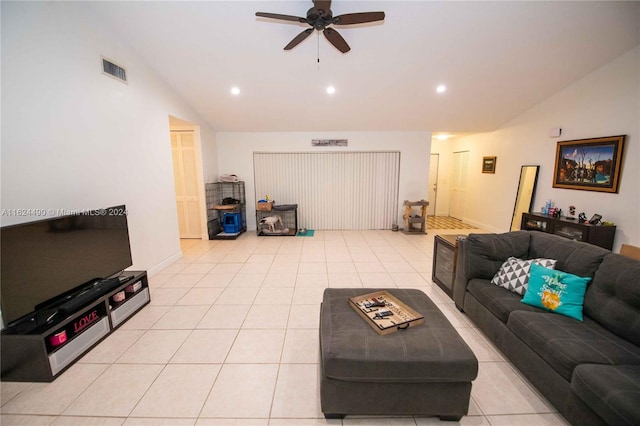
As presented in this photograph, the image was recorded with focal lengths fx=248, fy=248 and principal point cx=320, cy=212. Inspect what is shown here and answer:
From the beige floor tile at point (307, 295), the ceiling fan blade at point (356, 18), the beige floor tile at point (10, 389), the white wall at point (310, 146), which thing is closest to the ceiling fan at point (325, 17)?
the ceiling fan blade at point (356, 18)

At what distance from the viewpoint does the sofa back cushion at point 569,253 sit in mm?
1979

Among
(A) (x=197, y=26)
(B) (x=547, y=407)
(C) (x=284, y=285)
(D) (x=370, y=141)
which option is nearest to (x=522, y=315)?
(B) (x=547, y=407)

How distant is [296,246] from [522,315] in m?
3.84

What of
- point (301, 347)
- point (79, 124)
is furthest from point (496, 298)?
point (79, 124)

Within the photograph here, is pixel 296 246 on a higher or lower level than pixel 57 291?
lower

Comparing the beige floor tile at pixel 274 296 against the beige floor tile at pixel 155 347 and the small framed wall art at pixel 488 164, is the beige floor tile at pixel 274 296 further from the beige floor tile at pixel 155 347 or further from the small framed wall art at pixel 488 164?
the small framed wall art at pixel 488 164

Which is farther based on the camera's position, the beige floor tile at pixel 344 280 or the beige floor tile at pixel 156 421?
the beige floor tile at pixel 344 280

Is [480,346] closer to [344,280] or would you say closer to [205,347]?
[344,280]

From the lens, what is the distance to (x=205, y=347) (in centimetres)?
222

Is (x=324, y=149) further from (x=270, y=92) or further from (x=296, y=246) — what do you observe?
(x=296, y=246)

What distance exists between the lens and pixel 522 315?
192 cm

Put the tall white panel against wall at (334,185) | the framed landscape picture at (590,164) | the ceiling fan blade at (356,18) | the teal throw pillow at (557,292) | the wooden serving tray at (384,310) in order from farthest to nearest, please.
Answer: the tall white panel against wall at (334,185), the framed landscape picture at (590,164), the ceiling fan blade at (356,18), the teal throw pillow at (557,292), the wooden serving tray at (384,310)

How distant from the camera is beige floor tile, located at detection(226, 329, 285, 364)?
6.82ft

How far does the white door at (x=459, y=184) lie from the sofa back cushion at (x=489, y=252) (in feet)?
17.3
